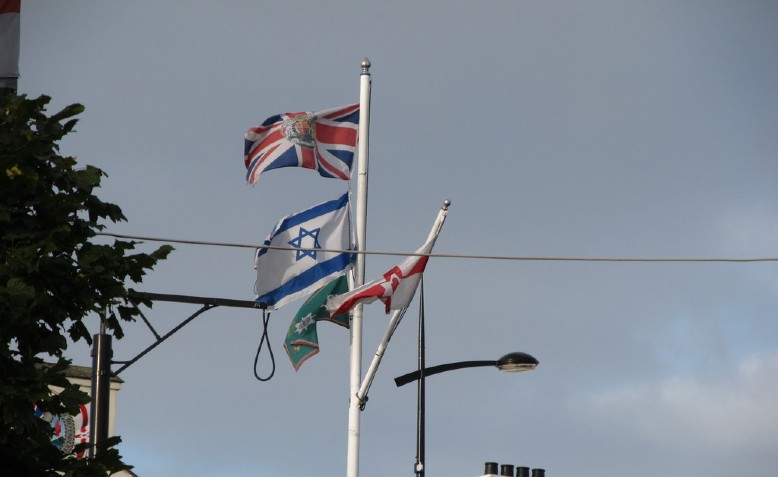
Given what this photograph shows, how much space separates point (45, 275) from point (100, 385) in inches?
172

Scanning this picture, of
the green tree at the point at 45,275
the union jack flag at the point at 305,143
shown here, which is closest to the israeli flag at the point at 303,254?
the union jack flag at the point at 305,143

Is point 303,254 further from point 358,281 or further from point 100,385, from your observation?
point 100,385

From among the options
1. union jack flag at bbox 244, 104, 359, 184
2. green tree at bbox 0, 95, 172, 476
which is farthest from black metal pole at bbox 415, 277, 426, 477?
green tree at bbox 0, 95, 172, 476

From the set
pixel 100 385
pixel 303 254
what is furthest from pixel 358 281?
pixel 100 385

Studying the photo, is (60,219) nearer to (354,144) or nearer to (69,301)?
(69,301)

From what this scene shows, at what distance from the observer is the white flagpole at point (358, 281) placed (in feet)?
57.5

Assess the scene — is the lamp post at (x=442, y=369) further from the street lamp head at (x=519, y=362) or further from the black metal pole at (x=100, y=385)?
the black metal pole at (x=100, y=385)

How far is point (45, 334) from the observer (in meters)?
11.0

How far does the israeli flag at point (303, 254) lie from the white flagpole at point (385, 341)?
0.94 metres

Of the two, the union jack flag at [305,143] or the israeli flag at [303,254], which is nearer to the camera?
the israeli flag at [303,254]

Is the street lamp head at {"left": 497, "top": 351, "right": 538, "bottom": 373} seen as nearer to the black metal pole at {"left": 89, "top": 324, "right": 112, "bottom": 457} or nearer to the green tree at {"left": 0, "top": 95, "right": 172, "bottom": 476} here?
the black metal pole at {"left": 89, "top": 324, "right": 112, "bottom": 457}

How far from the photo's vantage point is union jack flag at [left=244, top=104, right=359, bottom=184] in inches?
723

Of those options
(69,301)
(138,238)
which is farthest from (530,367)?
(69,301)

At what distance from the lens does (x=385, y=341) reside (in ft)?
58.0
